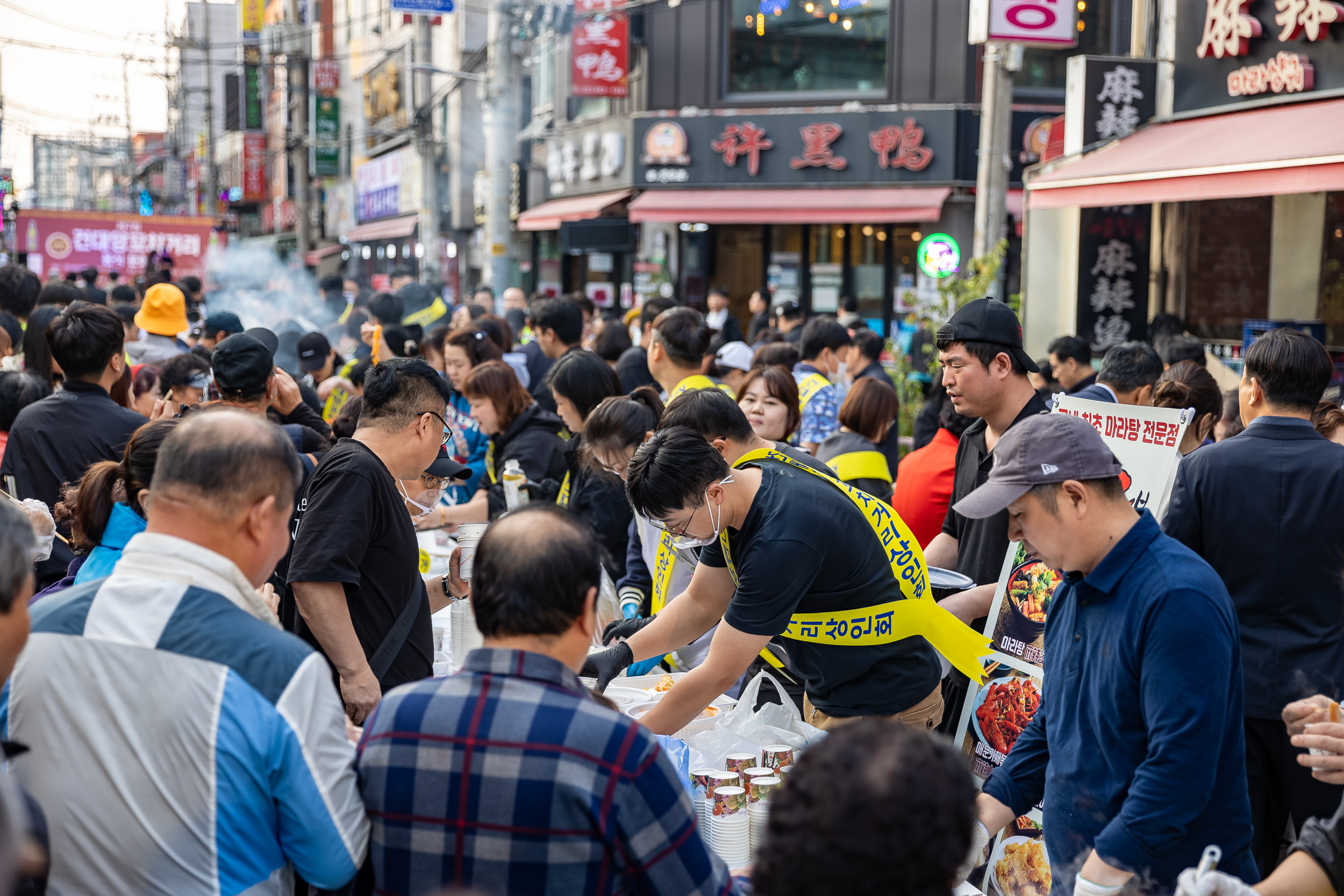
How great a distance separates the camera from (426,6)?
16328 millimetres

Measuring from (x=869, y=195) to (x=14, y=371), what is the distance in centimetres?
1180

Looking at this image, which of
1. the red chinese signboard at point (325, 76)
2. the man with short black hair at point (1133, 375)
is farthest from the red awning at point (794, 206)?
the red chinese signboard at point (325, 76)

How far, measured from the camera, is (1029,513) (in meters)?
2.33

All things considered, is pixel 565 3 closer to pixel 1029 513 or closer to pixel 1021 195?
pixel 1021 195

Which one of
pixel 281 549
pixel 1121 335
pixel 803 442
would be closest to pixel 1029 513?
pixel 281 549

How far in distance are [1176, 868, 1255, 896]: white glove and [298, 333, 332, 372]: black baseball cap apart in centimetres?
663

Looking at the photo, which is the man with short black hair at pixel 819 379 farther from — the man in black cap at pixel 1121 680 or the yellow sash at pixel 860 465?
the man in black cap at pixel 1121 680

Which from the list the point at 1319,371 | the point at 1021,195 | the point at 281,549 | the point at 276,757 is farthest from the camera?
the point at 1021,195

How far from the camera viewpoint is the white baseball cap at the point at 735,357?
713 centimetres

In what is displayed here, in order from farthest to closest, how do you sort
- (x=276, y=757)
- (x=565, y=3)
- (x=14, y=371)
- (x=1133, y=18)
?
(x=565, y=3), (x=1133, y=18), (x=14, y=371), (x=276, y=757)

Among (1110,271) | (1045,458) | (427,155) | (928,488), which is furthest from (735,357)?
(427,155)

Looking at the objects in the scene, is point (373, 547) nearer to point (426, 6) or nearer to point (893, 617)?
point (893, 617)

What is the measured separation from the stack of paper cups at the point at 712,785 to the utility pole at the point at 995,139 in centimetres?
780

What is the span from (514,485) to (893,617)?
240 centimetres
